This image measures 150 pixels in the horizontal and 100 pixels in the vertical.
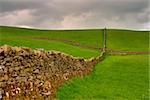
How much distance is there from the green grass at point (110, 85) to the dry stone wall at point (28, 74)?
103 centimetres

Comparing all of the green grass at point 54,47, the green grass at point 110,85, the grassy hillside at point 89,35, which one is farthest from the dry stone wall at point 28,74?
the grassy hillside at point 89,35

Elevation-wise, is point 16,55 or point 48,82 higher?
point 16,55

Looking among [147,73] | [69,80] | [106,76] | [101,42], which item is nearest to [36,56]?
[69,80]

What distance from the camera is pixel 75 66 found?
96.0ft

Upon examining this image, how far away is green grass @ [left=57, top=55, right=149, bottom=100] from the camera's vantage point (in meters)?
23.8

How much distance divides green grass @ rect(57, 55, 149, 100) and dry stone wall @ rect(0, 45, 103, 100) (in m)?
1.03

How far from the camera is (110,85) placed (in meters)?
29.0

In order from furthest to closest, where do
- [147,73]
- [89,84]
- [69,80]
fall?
[147,73] < [89,84] < [69,80]

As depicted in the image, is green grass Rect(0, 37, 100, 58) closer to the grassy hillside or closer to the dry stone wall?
the dry stone wall

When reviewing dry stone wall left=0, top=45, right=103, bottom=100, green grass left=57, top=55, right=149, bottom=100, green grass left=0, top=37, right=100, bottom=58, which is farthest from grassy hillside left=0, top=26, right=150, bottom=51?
dry stone wall left=0, top=45, right=103, bottom=100

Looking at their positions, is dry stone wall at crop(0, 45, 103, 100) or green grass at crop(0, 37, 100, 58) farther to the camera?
green grass at crop(0, 37, 100, 58)

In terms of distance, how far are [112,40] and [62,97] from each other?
6526 centimetres

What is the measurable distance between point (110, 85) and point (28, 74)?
1078cm

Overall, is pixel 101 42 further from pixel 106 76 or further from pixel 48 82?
pixel 48 82
